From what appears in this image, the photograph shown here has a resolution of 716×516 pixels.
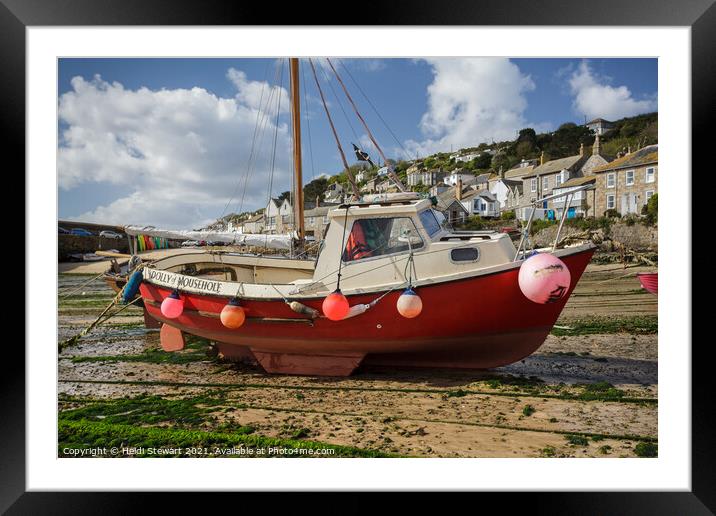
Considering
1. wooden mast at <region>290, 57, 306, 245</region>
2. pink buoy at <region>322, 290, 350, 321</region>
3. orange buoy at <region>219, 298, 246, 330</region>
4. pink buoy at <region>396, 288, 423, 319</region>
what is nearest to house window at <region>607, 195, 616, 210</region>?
pink buoy at <region>396, 288, 423, 319</region>

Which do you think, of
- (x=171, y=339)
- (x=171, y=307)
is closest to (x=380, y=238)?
(x=171, y=307)

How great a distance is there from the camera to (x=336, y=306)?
310 centimetres

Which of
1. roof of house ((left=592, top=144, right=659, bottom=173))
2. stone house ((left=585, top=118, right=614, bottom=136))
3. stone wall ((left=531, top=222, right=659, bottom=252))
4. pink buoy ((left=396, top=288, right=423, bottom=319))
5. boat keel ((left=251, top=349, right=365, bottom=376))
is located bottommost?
boat keel ((left=251, top=349, right=365, bottom=376))

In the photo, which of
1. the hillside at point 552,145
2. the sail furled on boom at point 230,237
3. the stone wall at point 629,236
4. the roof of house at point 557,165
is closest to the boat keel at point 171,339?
the sail furled on boom at point 230,237

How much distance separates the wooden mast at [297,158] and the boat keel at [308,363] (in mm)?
1505

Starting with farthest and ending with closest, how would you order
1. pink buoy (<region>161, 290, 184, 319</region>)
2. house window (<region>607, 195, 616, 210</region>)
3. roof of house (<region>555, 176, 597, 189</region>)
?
roof of house (<region>555, 176, 597, 189</region>)
house window (<region>607, 195, 616, 210</region>)
pink buoy (<region>161, 290, 184, 319</region>)

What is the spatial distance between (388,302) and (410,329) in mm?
321

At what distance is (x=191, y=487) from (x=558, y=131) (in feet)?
16.5

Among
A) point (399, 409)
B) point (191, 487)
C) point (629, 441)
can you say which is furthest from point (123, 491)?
point (629, 441)

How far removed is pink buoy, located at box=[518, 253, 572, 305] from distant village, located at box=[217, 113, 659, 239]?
571 millimetres

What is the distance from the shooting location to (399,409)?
3.07 metres

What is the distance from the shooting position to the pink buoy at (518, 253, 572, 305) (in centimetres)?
266

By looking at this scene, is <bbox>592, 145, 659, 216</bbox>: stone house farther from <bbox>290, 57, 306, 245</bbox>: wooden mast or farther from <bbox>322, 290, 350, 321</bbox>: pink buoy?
<bbox>290, 57, 306, 245</bbox>: wooden mast
